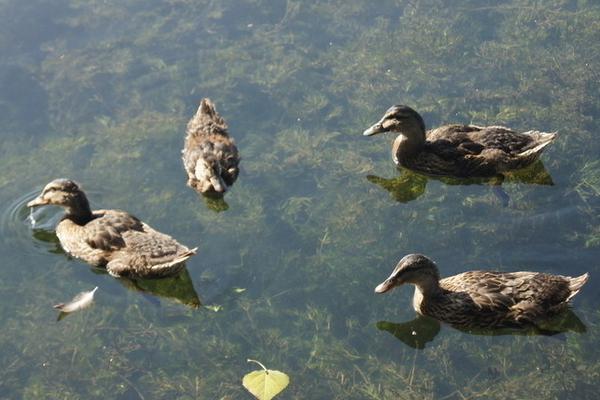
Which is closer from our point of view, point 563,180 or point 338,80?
point 563,180

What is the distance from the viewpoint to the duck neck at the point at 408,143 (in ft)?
33.8

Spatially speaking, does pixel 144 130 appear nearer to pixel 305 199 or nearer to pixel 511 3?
pixel 305 199

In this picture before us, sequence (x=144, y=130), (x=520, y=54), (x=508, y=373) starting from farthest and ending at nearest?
(x=520, y=54) < (x=144, y=130) < (x=508, y=373)

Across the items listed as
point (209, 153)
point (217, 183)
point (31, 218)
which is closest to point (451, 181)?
point (217, 183)

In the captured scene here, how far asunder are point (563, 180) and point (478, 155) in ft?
3.35

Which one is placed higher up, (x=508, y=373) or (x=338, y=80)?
(x=338, y=80)

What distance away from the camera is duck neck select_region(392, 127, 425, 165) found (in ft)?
33.8

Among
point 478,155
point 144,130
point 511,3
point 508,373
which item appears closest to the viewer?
point 508,373

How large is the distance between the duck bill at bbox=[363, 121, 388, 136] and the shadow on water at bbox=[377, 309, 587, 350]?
9.00ft

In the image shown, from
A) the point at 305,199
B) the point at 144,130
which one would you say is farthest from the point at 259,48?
the point at 305,199

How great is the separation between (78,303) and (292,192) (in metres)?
2.79

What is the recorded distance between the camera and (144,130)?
1137 centimetres

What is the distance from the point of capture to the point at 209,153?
1030 centimetres

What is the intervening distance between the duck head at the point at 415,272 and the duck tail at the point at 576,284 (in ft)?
4.09
